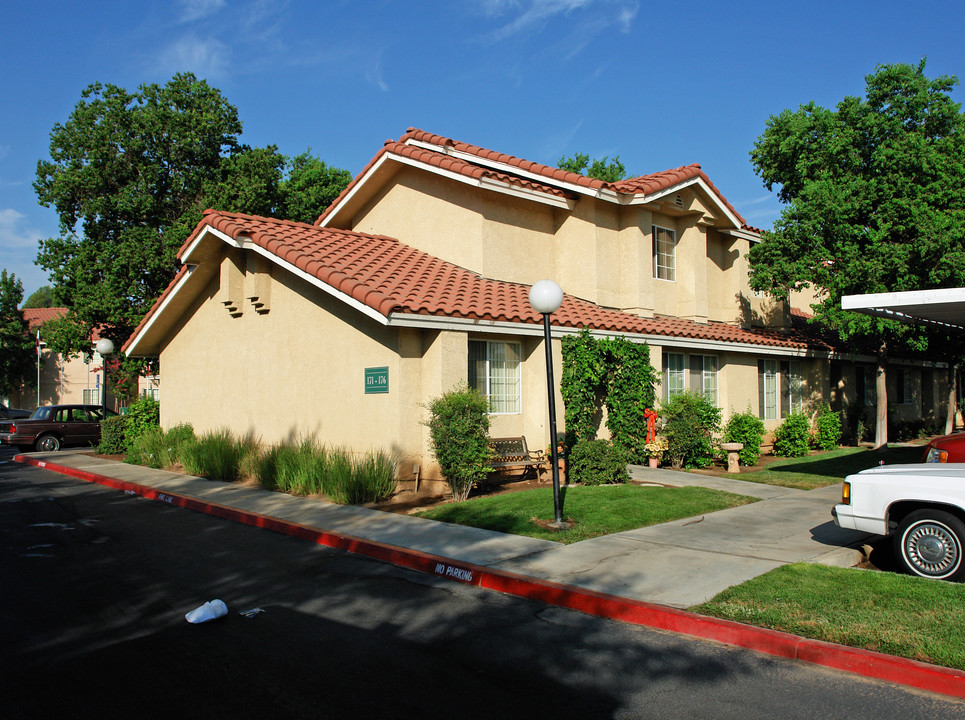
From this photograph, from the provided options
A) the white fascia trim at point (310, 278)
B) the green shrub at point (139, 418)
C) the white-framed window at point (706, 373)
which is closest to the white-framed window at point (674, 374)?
the white-framed window at point (706, 373)

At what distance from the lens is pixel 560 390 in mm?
14875

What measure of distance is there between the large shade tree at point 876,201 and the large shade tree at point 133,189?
67.4 feet

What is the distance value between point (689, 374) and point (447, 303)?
8.18 m

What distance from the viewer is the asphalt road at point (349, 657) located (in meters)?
4.62

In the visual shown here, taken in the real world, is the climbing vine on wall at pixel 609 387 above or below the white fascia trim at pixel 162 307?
below

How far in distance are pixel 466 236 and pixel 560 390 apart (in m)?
4.19

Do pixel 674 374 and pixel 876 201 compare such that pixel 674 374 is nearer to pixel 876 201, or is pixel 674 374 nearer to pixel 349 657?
pixel 876 201

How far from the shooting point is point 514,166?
17.3 metres

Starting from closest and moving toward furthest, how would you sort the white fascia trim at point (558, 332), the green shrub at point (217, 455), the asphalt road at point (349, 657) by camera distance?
the asphalt road at point (349, 657)
the white fascia trim at point (558, 332)
the green shrub at point (217, 455)

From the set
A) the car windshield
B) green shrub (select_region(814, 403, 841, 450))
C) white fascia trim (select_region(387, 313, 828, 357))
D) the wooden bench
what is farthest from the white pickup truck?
the car windshield

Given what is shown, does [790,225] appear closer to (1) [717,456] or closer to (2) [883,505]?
(1) [717,456]

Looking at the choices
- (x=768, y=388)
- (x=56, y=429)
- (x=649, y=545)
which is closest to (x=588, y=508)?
(x=649, y=545)

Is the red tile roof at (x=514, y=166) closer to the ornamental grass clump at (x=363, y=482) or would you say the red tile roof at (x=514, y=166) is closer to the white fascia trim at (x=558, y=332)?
the white fascia trim at (x=558, y=332)

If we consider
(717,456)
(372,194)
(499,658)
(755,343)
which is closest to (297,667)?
(499,658)
